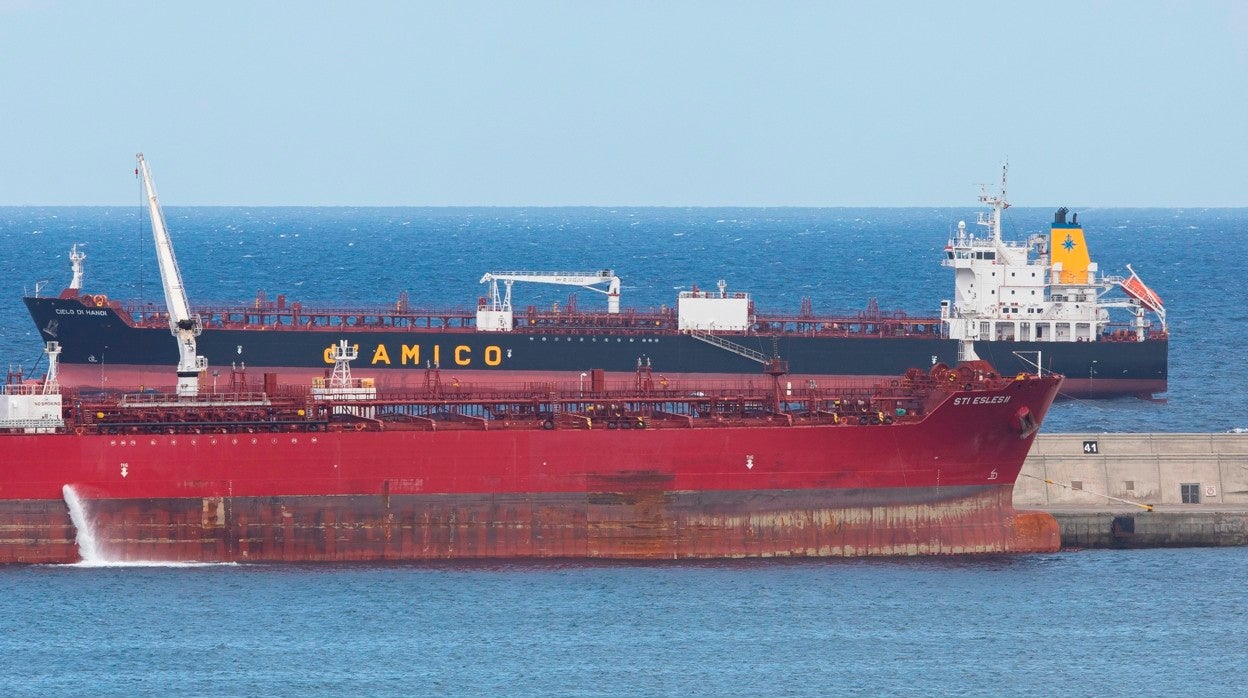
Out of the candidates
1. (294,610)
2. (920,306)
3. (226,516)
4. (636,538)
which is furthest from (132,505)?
(920,306)

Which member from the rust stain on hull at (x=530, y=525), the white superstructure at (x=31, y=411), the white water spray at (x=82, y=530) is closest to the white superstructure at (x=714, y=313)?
the rust stain on hull at (x=530, y=525)

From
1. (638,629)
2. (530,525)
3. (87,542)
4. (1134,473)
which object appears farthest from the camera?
(1134,473)

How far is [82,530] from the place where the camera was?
168 feet

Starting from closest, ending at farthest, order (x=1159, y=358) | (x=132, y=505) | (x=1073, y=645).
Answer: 1. (x=1073, y=645)
2. (x=132, y=505)
3. (x=1159, y=358)

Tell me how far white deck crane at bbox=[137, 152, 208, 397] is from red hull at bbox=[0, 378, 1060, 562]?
3626 millimetres

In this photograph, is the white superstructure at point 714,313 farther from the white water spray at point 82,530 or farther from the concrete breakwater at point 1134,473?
the white water spray at point 82,530

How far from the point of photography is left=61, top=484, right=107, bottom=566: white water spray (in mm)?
50969

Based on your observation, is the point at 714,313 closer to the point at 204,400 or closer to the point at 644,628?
the point at 204,400

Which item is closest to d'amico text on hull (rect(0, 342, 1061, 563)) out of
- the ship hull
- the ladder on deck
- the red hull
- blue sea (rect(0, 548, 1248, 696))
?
the red hull

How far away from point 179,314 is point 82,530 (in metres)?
10.7

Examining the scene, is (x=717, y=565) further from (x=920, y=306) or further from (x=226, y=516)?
(x=920, y=306)

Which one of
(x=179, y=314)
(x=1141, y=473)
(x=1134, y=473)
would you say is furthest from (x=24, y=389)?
(x=1141, y=473)

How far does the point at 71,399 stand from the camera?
5297cm

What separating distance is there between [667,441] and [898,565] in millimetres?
6747
